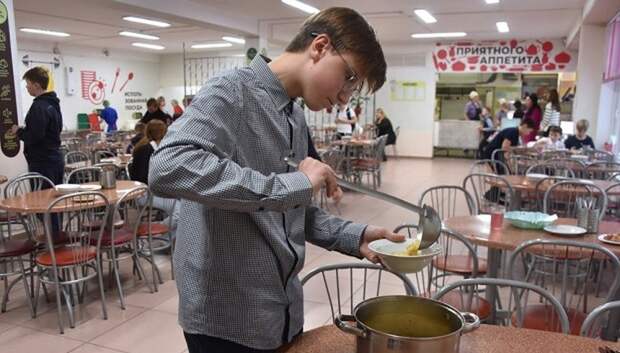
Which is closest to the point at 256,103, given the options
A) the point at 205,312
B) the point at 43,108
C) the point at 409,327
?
the point at 205,312

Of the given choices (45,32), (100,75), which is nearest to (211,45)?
(100,75)

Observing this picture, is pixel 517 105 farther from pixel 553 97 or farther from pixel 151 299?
pixel 151 299

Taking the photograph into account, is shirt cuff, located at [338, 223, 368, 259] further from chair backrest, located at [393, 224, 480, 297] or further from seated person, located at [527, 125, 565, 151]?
seated person, located at [527, 125, 565, 151]

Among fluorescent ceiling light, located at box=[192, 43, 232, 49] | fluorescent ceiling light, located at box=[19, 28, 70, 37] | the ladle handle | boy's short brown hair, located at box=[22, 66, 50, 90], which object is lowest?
the ladle handle

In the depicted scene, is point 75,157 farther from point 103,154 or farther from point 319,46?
point 319,46

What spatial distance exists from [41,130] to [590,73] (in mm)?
7987

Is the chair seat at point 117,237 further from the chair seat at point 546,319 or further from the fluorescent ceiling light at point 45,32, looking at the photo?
the fluorescent ceiling light at point 45,32

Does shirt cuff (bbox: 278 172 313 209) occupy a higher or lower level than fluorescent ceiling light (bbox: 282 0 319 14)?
lower

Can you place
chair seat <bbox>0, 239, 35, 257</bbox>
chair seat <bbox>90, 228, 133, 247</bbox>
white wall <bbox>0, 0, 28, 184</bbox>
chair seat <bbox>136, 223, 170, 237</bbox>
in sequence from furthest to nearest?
white wall <bbox>0, 0, 28, 184</bbox>, chair seat <bbox>136, 223, 170, 237</bbox>, chair seat <bbox>90, 228, 133, 247</bbox>, chair seat <bbox>0, 239, 35, 257</bbox>

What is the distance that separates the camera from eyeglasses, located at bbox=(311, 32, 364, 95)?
3.16 ft

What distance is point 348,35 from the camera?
947 mm

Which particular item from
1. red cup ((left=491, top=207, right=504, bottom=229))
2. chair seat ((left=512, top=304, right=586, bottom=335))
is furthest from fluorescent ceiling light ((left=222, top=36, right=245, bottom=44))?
chair seat ((left=512, top=304, right=586, bottom=335))

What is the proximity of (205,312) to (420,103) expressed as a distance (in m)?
11.7

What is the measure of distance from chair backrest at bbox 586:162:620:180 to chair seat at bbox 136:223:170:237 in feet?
14.1
